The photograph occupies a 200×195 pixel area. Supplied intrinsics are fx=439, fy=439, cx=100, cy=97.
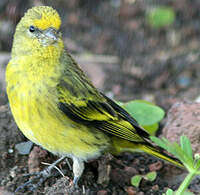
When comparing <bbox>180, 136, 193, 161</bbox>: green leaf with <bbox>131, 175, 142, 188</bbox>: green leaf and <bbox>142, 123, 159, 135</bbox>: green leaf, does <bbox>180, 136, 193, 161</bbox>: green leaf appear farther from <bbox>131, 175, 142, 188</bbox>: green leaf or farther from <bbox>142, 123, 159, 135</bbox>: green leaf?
<bbox>142, 123, 159, 135</bbox>: green leaf

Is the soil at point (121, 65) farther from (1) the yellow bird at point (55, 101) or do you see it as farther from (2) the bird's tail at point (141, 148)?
(1) the yellow bird at point (55, 101)

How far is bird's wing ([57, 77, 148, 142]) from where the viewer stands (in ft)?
13.5

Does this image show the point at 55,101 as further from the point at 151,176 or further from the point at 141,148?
the point at 151,176

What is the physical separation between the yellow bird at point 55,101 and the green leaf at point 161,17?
4922 millimetres

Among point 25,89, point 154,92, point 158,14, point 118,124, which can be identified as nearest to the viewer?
point 25,89

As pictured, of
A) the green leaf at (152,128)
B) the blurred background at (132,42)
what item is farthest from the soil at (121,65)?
the green leaf at (152,128)

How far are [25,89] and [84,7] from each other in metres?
5.61

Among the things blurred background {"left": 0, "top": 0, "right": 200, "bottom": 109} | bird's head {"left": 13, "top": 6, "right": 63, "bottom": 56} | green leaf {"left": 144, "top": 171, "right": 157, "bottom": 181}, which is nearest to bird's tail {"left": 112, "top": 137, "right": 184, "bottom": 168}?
green leaf {"left": 144, "top": 171, "right": 157, "bottom": 181}

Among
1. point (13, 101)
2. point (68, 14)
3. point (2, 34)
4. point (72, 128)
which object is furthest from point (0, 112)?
point (68, 14)

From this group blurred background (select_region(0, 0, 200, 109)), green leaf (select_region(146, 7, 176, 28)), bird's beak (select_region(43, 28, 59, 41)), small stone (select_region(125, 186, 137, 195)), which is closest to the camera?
bird's beak (select_region(43, 28, 59, 41))

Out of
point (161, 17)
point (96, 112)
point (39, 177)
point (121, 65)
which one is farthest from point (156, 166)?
point (161, 17)

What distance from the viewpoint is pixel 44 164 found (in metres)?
4.39

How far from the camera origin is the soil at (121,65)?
4.35m

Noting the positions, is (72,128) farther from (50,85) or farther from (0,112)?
(0,112)
